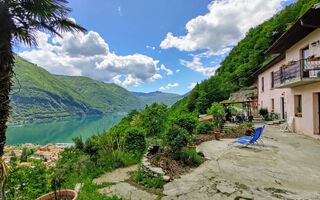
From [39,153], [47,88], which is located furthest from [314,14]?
[47,88]

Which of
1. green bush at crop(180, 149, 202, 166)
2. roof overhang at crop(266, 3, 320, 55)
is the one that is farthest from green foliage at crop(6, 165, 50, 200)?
roof overhang at crop(266, 3, 320, 55)

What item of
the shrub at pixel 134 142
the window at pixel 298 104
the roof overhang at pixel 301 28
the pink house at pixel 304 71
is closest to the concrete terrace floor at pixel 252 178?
the shrub at pixel 134 142

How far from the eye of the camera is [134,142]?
6.04 m

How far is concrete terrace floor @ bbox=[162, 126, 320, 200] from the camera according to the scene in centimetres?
279

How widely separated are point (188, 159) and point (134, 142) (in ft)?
7.78

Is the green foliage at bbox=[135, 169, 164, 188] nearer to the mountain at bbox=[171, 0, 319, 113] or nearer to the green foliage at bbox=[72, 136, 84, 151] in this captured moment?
the green foliage at bbox=[72, 136, 84, 151]

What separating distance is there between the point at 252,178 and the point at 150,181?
230cm

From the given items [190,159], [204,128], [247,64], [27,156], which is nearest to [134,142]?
[190,159]

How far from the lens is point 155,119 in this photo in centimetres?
807

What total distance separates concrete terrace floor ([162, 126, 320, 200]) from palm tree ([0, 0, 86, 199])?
3.02 m

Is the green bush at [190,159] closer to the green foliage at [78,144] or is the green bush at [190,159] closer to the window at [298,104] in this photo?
the green foliage at [78,144]

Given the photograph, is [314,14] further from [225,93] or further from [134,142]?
[225,93]

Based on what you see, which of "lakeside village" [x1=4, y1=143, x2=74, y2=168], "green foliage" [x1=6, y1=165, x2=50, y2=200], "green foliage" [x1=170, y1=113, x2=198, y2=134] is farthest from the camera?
"green foliage" [x1=170, y1=113, x2=198, y2=134]

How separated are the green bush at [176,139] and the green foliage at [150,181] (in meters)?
1.16
